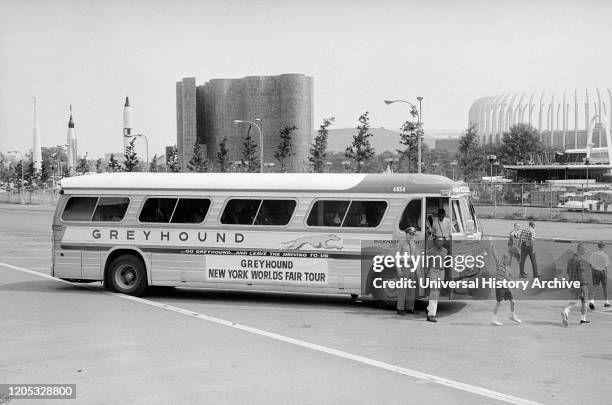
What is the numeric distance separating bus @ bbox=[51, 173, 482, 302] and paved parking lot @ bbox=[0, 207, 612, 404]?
60 cm

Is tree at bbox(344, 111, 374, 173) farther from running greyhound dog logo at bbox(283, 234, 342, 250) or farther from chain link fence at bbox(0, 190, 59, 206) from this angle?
running greyhound dog logo at bbox(283, 234, 342, 250)

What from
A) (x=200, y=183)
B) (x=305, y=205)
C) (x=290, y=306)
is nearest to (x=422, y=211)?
(x=305, y=205)

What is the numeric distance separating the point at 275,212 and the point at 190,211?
200 centimetres

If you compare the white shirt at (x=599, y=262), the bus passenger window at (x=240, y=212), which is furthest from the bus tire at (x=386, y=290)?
the white shirt at (x=599, y=262)

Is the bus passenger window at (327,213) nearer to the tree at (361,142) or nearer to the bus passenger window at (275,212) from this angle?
the bus passenger window at (275,212)

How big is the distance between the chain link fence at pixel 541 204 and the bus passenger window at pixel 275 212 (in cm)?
3311

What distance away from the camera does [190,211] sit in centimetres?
1655

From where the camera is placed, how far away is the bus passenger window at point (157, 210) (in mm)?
16688

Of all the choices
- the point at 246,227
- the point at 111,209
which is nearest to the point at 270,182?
the point at 246,227

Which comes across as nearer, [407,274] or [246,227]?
[407,274]

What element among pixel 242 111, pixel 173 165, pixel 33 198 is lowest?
pixel 33 198

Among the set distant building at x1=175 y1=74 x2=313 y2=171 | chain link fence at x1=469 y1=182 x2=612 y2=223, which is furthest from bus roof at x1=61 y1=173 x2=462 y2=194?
distant building at x1=175 y1=74 x2=313 y2=171

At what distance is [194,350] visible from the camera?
36.5ft

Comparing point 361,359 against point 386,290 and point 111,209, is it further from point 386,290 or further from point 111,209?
point 111,209
